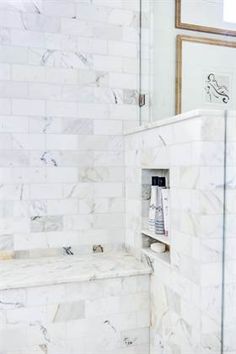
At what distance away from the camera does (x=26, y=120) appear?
1669 mm

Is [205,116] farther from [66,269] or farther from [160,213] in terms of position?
[66,269]

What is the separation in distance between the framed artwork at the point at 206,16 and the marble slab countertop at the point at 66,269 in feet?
3.89

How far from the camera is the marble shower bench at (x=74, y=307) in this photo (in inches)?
55.2

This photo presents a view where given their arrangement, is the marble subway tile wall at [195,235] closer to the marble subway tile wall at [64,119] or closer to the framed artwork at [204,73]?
the framed artwork at [204,73]

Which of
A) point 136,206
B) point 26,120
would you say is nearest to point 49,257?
point 136,206

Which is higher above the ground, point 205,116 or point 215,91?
point 215,91

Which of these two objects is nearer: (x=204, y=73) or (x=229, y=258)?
(x=229, y=258)

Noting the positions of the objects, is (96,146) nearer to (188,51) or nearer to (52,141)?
(52,141)

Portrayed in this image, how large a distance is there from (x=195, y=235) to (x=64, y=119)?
890 millimetres

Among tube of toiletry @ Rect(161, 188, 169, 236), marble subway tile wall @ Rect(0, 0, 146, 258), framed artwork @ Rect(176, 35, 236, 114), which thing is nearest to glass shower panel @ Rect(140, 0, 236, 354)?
framed artwork @ Rect(176, 35, 236, 114)

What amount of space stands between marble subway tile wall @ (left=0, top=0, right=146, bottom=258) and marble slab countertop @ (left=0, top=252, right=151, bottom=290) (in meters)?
0.08

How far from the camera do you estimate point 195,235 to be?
1193 mm

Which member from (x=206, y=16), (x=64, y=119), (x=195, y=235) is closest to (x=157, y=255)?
(x=195, y=235)

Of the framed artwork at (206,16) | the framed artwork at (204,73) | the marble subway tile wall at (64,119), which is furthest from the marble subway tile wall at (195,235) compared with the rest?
the framed artwork at (206,16)
